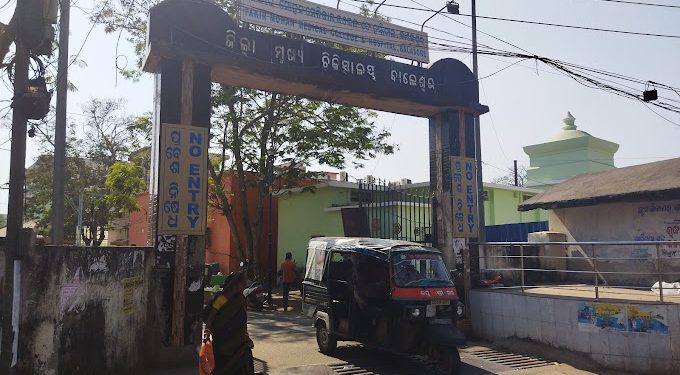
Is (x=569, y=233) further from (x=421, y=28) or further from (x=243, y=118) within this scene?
(x=243, y=118)

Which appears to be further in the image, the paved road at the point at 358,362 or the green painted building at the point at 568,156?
the green painted building at the point at 568,156

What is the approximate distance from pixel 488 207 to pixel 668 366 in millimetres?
17580

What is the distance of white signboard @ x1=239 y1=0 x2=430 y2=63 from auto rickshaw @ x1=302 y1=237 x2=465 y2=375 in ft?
14.1

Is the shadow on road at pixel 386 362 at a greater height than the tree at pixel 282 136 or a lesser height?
lesser

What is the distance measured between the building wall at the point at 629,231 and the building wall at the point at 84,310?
11.5 m

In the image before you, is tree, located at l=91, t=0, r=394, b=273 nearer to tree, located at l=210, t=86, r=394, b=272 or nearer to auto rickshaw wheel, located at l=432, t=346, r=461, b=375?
tree, located at l=210, t=86, r=394, b=272

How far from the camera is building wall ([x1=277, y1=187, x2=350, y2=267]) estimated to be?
22.6 m

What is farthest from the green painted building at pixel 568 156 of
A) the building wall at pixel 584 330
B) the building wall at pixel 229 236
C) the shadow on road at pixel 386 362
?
the shadow on road at pixel 386 362

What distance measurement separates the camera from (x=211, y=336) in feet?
19.3

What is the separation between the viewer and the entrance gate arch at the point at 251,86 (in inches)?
348

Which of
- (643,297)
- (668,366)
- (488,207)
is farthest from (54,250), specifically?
(488,207)

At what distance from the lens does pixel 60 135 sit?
36.7 feet

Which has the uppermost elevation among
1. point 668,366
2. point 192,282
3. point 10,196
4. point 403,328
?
point 10,196

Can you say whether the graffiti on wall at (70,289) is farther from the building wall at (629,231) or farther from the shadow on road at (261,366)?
the building wall at (629,231)
